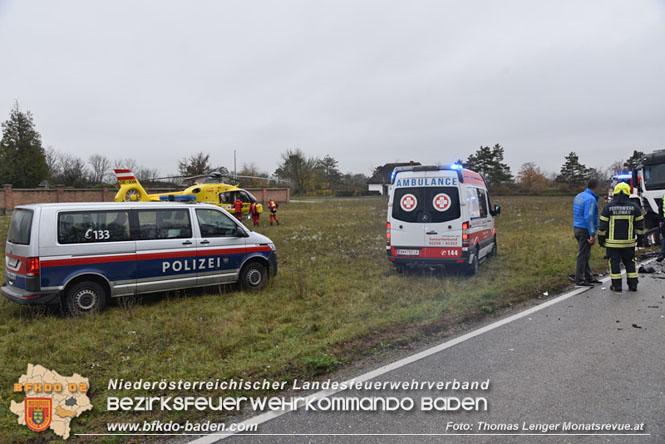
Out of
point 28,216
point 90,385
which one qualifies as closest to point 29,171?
point 28,216

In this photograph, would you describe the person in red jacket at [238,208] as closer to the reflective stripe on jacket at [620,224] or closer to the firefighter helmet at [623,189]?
the reflective stripe on jacket at [620,224]

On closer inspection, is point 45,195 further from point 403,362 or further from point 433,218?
point 403,362

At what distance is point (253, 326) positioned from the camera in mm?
6027

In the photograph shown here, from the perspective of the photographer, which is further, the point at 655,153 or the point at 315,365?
the point at 655,153

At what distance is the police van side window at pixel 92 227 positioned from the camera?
252 inches

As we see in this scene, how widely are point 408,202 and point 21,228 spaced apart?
6814mm

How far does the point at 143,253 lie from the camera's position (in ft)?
22.8

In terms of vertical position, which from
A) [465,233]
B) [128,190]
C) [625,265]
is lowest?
[625,265]

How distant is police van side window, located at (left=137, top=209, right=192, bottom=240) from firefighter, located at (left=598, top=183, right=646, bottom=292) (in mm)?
7592

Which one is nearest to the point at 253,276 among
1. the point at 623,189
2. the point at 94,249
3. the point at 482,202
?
the point at 94,249

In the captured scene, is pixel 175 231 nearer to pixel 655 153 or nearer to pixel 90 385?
pixel 90 385

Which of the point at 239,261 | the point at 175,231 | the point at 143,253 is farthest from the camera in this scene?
the point at 239,261

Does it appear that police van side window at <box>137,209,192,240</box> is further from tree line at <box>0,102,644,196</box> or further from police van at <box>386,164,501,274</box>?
tree line at <box>0,102,644,196</box>

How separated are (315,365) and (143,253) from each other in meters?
3.84
